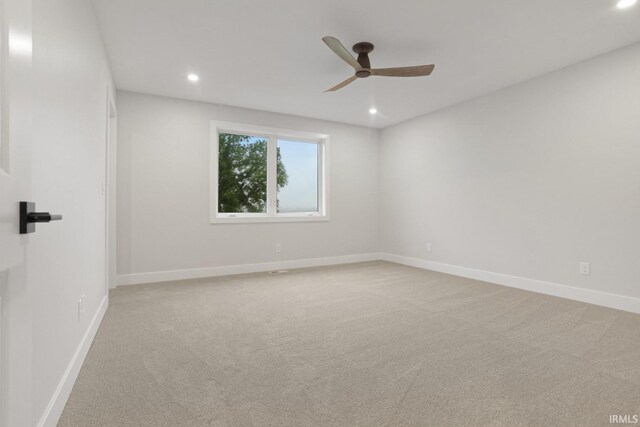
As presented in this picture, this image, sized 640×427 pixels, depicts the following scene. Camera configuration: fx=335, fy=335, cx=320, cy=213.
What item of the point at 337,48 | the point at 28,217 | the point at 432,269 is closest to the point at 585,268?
the point at 432,269

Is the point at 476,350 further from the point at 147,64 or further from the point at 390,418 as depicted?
the point at 147,64

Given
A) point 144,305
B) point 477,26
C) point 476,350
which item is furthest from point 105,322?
point 477,26

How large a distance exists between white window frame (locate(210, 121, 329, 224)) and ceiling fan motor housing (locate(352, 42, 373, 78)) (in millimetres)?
2343

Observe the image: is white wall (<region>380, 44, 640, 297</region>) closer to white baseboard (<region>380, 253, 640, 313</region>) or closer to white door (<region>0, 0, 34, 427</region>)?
white baseboard (<region>380, 253, 640, 313</region>)

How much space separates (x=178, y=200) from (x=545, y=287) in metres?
4.59

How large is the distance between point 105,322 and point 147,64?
2548mm

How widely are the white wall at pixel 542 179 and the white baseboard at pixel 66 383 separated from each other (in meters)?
4.30

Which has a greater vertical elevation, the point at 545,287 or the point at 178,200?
the point at 178,200

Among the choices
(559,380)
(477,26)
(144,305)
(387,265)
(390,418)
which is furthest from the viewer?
(387,265)

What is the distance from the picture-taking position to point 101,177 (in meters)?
2.89

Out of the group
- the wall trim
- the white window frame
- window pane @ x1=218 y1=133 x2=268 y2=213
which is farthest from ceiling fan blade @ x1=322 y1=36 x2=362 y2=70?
the wall trim

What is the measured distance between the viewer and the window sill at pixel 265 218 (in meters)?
4.79

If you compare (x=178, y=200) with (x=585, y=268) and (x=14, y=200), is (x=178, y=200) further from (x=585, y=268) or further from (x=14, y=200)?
(x=585, y=268)

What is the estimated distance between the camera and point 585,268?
3.43m
